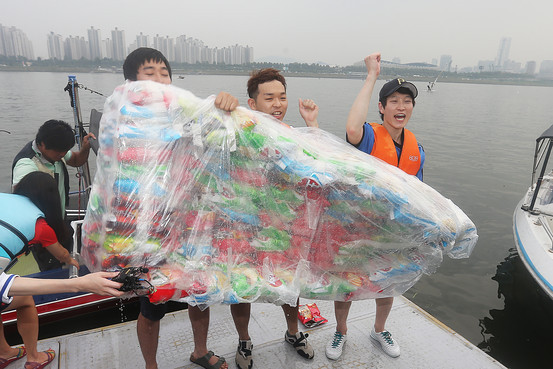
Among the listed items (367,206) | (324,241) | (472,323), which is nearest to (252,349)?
(324,241)

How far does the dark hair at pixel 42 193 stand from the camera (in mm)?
2215

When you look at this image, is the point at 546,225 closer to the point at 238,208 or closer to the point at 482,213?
the point at 482,213

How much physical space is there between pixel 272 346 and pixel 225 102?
6.35 ft

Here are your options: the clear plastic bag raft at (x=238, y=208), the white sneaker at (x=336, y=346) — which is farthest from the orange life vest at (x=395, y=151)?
the white sneaker at (x=336, y=346)

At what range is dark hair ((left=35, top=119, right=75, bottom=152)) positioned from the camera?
9.24 ft

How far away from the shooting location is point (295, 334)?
2674mm

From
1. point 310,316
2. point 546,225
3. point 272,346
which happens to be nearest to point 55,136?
point 272,346

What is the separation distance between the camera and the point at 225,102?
175 centimetres

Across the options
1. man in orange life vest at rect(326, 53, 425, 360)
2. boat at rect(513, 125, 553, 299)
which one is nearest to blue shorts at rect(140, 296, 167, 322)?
man in orange life vest at rect(326, 53, 425, 360)

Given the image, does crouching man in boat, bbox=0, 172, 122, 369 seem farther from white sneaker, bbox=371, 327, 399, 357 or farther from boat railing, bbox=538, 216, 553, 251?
boat railing, bbox=538, 216, 553, 251

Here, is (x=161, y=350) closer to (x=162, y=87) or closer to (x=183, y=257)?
(x=183, y=257)

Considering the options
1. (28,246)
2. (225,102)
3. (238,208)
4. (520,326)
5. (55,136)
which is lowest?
(520,326)

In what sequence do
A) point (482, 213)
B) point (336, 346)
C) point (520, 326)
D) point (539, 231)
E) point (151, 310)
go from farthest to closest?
point (482, 213)
point (520, 326)
point (539, 231)
point (336, 346)
point (151, 310)

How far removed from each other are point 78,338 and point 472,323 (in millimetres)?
6148
